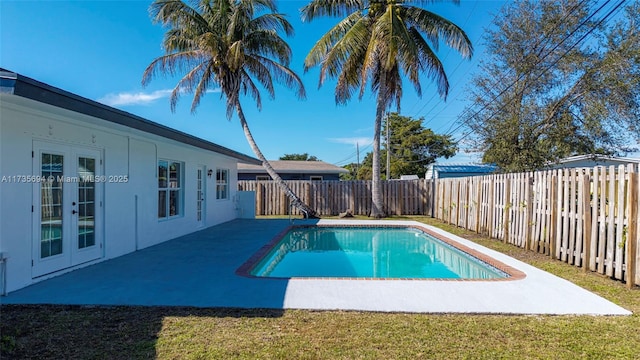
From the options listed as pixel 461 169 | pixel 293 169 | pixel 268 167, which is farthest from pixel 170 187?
pixel 461 169

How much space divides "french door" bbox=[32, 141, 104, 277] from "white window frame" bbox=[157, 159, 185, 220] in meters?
2.52

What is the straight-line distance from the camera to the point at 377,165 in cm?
1642

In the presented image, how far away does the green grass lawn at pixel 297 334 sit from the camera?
328 cm

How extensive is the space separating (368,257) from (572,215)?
14.6ft

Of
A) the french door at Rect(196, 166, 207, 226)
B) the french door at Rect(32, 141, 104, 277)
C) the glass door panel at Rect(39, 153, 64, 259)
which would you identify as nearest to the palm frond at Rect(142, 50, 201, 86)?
the french door at Rect(196, 166, 207, 226)

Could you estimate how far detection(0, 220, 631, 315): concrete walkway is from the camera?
15.0 feet

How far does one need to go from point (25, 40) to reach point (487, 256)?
1157 centimetres

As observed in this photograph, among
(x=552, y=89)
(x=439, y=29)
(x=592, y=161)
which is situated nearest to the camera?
(x=439, y=29)

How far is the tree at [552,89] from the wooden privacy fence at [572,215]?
21.6 ft

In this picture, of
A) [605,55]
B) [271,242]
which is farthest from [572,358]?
[605,55]

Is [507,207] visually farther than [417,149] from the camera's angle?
No

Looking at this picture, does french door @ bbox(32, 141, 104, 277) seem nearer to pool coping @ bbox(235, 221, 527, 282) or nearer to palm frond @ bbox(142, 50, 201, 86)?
pool coping @ bbox(235, 221, 527, 282)

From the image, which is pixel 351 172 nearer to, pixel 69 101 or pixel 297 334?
pixel 69 101

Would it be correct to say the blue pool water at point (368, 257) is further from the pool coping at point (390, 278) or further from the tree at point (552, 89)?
the tree at point (552, 89)
